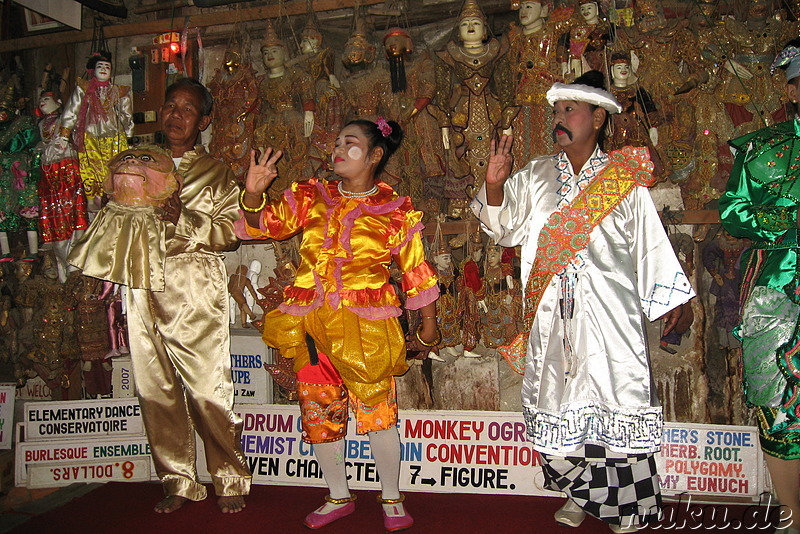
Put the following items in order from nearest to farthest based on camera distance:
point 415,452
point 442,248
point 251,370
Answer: point 415,452 → point 442,248 → point 251,370

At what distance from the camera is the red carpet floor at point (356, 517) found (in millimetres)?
3035

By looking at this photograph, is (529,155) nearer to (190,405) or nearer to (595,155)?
(595,155)

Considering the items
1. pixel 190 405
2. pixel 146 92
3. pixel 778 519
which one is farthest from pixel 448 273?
pixel 146 92

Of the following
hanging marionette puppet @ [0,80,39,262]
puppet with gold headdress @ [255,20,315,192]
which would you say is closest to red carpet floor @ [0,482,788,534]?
puppet with gold headdress @ [255,20,315,192]

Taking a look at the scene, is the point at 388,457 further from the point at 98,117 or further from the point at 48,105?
the point at 48,105

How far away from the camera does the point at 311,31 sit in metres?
3.90

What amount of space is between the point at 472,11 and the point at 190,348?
2307mm

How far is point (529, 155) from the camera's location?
3.61m

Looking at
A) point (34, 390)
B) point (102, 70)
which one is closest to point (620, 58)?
point (102, 70)

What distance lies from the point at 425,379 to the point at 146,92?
2563 millimetres

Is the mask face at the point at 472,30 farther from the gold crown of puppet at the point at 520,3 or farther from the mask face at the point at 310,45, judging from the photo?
the mask face at the point at 310,45

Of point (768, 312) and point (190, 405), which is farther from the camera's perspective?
point (190, 405)

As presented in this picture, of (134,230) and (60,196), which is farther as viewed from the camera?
(60,196)

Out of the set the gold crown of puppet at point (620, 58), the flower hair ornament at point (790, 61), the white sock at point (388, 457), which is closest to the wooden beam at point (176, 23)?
the gold crown of puppet at point (620, 58)
